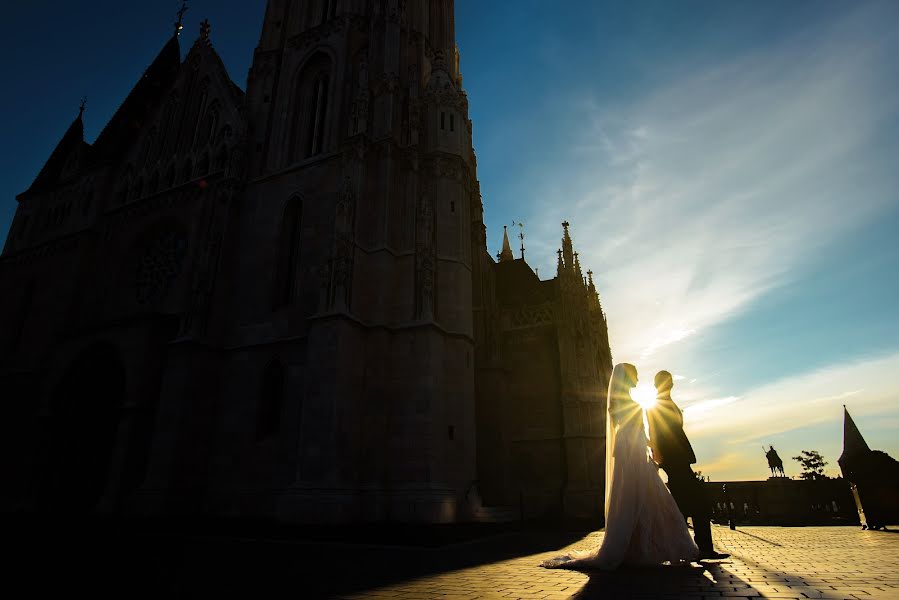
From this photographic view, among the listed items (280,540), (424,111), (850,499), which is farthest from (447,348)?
(850,499)

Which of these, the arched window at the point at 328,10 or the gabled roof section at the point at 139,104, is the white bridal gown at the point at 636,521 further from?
the gabled roof section at the point at 139,104

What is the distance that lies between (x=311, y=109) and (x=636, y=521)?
20985 mm

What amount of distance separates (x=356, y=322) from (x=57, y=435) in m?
13.7

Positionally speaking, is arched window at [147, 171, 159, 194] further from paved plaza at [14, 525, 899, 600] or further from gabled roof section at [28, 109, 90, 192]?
paved plaza at [14, 525, 899, 600]

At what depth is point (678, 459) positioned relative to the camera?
6.77 metres

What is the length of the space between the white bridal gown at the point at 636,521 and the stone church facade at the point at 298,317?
8474 millimetres

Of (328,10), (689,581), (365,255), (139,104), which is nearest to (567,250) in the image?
(365,255)

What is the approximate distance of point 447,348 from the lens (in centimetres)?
1623

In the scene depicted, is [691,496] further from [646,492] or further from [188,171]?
[188,171]

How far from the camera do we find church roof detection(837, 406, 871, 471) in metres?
13.7

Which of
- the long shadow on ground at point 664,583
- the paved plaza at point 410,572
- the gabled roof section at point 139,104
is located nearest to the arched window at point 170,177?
the gabled roof section at point 139,104

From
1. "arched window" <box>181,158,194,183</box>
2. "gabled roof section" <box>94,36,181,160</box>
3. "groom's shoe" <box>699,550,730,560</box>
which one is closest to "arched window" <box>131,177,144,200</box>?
"arched window" <box>181,158,194,183</box>

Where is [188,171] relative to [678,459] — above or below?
above

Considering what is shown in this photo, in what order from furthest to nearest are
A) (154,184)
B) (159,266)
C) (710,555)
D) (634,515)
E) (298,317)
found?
1. (154,184)
2. (159,266)
3. (298,317)
4. (710,555)
5. (634,515)
